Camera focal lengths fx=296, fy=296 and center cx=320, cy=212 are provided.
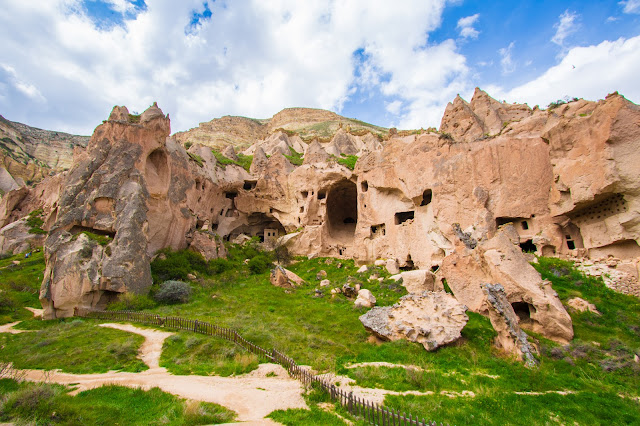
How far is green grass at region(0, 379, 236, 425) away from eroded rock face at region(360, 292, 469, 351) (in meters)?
7.80

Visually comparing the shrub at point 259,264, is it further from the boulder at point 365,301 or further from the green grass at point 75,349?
the green grass at point 75,349

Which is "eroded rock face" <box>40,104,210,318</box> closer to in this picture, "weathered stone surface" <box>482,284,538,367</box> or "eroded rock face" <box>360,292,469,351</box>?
"eroded rock face" <box>360,292,469,351</box>

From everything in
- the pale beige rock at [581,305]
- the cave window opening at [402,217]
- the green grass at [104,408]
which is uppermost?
the cave window opening at [402,217]

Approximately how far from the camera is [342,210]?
127 feet

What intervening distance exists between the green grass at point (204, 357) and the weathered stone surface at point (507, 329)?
9.11 meters

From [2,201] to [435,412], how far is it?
55.8 meters

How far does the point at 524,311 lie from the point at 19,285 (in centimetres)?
3182

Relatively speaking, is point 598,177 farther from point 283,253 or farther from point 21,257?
point 21,257

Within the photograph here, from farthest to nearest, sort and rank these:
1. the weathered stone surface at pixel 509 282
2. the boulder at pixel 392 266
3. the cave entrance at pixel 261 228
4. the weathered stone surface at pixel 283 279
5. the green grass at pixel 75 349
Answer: the cave entrance at pixel 261 228 → the boulder at pixel 392 266 → the weathered stone surface at pixel 283 279 → the weathered stone surface at pixel 509 282 → the green grass at pixel 75 349

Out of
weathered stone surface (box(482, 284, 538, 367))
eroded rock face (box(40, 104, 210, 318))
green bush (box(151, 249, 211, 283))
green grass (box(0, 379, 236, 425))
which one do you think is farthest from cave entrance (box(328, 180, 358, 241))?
green grass (box(0, 379, 236, 425))

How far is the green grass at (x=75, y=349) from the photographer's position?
10102mm

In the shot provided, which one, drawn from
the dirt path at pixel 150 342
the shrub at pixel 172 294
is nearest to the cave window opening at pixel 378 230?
the shrub at pixel 172 294

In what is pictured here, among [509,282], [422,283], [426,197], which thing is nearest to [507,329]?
[509,282]

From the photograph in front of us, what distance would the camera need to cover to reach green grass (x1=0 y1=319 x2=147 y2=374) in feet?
33.1
